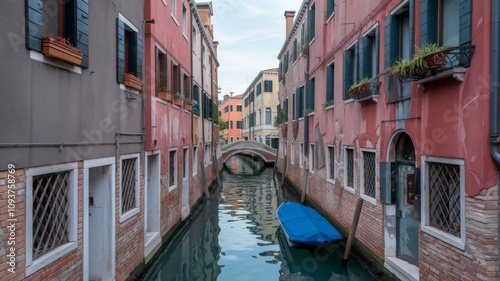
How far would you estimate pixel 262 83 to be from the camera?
31.5 m

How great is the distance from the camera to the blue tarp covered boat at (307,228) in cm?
741

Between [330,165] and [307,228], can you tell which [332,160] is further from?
[307,228]

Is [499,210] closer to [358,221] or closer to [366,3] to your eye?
[358,221]

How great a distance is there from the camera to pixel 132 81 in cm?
567

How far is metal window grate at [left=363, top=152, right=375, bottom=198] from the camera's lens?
6844 mm

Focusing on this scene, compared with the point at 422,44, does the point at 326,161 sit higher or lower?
lower

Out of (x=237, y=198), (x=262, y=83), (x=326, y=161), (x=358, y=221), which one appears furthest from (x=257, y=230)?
(x=262, y=83)

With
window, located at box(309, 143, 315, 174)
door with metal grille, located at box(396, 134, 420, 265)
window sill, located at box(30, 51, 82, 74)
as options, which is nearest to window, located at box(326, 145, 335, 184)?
window, located at box(309, 143, 315, 174)

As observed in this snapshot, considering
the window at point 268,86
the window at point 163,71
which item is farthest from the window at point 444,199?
the window at point 268,86

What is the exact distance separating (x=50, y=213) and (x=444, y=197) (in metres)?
4.37

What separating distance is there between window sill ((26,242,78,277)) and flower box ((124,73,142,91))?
2527 mm

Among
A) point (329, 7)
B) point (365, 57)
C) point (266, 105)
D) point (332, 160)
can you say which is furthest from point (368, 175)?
point (266, 105)

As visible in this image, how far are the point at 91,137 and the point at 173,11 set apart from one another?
5.66m

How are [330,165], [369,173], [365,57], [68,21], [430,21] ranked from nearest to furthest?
[68,21] < [430,21] < [369,173] < [365,57] < [330,165]
